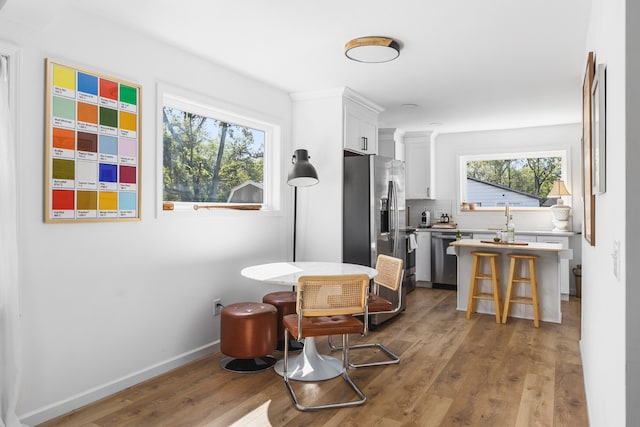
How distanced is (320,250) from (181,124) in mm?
1854

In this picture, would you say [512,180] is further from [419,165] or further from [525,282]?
[525,282]

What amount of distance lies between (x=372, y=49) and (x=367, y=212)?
1.66 metres

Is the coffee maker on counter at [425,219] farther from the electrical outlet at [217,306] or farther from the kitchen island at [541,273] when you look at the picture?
the electrical outlet at [217,306]

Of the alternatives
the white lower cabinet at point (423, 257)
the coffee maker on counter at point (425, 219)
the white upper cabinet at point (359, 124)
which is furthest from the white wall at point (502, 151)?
the white upper cabinet at point (359, 124)

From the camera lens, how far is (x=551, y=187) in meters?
6.36

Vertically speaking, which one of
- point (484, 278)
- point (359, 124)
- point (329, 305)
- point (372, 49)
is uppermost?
point (372, 49)

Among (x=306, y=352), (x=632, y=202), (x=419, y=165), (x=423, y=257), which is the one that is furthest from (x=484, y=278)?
(x=632, y=202)

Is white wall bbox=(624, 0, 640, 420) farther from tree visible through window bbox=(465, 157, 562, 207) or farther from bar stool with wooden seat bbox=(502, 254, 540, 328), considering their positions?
tree visible through window bbox=(465, 157, 562, 207)

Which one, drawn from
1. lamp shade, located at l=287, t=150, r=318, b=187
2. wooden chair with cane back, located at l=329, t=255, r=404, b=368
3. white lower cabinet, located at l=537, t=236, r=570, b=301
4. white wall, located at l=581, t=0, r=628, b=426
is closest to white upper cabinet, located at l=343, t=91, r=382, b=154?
lamp shade, located at l=287, t=150, r=318, b=187

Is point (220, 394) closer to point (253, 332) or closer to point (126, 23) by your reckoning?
point (253, 332)

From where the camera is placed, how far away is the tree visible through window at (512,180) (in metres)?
6.42

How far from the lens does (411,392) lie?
9.30ft

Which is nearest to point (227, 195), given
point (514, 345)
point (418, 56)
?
point (418, 56)

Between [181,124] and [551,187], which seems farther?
[551,187]
